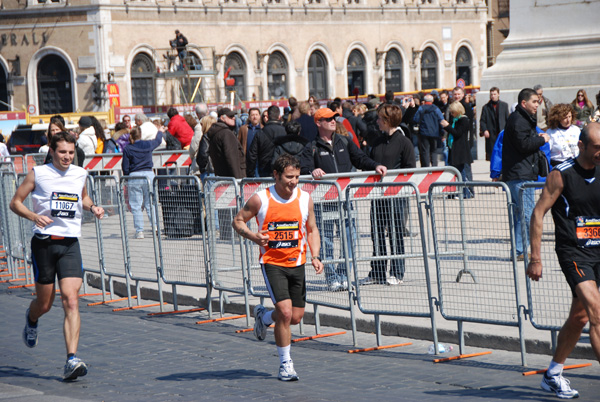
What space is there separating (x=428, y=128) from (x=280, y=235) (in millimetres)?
13261

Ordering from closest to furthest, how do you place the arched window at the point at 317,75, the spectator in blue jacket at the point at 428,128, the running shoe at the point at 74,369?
the running shoe at the point at 74,369, the spectator in blue jacket at the point at 428,128, the arched window at the point at 317,75

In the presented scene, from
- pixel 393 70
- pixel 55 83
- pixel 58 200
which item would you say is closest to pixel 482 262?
pixel 58 200

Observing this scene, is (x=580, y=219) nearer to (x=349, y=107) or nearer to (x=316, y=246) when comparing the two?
(x=316, y=246)

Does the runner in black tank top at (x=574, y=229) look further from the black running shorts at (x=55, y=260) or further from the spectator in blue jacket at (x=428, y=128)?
the spectator in blue jacket at (x=428, y=128)

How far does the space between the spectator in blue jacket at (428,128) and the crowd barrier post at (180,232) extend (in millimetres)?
10152

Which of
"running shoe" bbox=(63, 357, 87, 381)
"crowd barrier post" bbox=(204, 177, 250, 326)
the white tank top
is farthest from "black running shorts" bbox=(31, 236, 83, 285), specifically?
"crowd barrier post" bbox=(204, 177, 250, 326)

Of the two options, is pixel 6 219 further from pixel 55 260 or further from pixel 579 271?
pixel 579 271

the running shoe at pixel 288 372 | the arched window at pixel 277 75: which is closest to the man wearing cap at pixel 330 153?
the running shoe at pixel 288 372

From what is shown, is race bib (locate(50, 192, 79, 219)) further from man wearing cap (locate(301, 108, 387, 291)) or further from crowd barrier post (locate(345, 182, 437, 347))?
man wearing cap (locate(301, 108, 387, 291))

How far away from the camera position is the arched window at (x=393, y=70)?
63625 mm

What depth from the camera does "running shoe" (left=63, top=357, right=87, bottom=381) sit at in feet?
27.1

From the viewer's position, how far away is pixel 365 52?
6200cm

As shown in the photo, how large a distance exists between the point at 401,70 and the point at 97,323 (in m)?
54.5

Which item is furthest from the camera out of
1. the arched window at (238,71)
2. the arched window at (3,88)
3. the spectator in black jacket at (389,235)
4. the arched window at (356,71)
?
the arched window at (356,71)
